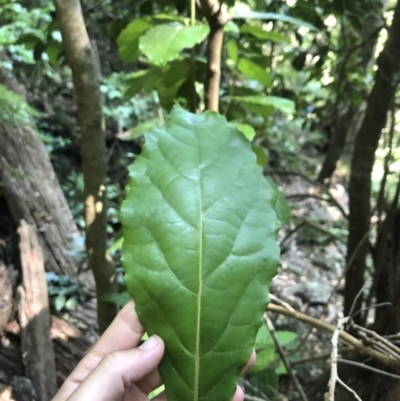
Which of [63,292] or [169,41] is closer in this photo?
[169,41]

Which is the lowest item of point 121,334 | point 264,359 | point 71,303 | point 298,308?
point 71,303

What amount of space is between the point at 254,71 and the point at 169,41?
0.32 meters

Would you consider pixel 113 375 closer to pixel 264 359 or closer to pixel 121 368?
pixel 121 368

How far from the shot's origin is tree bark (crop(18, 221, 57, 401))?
5.16 ft

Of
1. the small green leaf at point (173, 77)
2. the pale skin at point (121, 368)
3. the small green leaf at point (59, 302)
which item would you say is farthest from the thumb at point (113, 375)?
the small green leaf at point (59, 302)

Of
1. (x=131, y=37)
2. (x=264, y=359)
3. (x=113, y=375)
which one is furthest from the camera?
(x=264, y=359)

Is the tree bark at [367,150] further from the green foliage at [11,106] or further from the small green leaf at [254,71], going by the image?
the green foliage at [11,106]

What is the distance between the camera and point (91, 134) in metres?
0.99

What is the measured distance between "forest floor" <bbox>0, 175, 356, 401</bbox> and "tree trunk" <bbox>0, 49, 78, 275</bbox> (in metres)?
0.25

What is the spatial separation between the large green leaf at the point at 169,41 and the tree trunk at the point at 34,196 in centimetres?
179

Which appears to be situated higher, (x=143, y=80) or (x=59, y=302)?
(x=143, y=80)

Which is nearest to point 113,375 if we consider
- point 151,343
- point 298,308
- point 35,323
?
point 151,343

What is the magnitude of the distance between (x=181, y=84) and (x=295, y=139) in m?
4.49

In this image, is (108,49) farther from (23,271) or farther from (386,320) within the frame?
(386,320)
